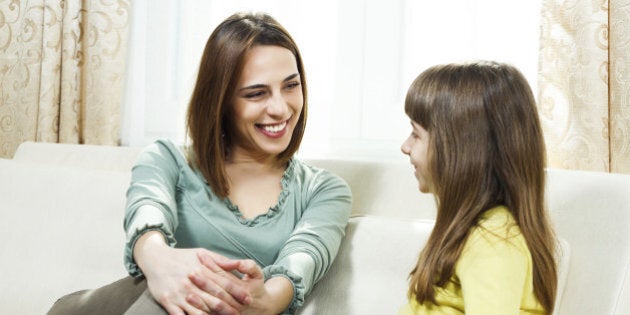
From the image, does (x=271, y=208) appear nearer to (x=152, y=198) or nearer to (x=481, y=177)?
(x=152, y=198)

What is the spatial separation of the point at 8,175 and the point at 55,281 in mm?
427

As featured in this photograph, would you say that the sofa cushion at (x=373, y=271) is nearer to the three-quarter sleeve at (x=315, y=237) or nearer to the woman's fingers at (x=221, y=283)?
the three-quarter sleeve at (x=315, y=237)

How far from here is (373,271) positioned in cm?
145

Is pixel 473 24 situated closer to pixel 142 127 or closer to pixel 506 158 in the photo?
pixel 506 158

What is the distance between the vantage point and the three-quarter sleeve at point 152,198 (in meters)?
1.36

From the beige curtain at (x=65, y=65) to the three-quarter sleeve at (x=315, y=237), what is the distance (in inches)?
47.7

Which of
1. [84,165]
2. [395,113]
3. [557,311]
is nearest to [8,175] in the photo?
[84,165]

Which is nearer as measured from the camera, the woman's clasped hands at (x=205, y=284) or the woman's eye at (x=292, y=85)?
the woman's clasped hands at (x=205, y=284)

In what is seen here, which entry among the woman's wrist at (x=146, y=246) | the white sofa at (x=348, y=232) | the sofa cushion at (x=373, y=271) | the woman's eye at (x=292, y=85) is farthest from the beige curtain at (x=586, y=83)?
the woman's wrist at (x=146, y=246)

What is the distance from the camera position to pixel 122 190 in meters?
1.83

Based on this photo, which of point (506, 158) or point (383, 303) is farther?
point (383, 303)

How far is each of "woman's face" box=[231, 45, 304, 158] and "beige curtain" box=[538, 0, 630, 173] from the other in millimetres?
670

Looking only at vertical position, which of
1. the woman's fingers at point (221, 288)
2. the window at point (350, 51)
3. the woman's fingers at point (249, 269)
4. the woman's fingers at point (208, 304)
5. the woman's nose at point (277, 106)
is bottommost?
the woman's fingers at point (208, 304)

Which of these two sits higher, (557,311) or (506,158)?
(506,158)
